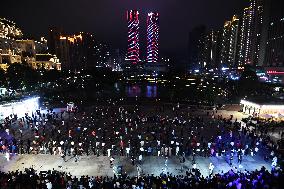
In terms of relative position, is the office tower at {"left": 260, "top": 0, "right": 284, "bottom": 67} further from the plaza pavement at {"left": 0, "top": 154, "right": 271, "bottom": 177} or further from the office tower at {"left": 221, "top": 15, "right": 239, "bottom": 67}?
the plaza pavement at {"left": 0, "top": 154, "right": 271, "bottom": 177}

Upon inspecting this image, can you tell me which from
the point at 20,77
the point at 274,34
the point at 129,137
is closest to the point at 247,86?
the point at 129,137

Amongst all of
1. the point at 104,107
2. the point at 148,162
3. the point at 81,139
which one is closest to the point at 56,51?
the point at 104,107

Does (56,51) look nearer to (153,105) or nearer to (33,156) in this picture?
(153,105)

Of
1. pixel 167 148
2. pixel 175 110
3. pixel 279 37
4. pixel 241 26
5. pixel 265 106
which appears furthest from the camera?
pixel 241 26

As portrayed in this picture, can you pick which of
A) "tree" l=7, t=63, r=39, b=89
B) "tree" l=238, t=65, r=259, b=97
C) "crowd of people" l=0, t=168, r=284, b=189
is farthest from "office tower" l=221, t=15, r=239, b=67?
"crowd of people" l=0, t=168, r=284, b=189

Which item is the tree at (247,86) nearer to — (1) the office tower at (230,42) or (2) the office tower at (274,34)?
(2) the office tower at (274,34)

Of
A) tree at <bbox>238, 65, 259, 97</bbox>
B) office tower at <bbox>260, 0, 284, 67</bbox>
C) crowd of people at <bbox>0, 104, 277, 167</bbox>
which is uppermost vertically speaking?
office tower at <bbox>260, 0, 284, 67</bbox>

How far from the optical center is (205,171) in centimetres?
2138

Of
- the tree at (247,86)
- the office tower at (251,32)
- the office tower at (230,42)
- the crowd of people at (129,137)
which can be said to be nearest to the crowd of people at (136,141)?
the crowd of people at (129,137)

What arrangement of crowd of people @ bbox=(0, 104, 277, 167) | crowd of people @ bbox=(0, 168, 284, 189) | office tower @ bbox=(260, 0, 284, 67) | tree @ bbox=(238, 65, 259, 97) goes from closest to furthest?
crowd of people @ bbox=(0, 168, 284, 189), crowd of people @ bbox=(0, 104, 277, 167), tree @ bbox=(238, 65, 259, 97), office tower @ bbox=(260, 0, 284, 67)

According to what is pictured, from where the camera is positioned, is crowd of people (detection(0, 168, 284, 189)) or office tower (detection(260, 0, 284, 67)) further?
office tower (detection(260, 0, 284, 67))

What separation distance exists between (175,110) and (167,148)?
24924 mm

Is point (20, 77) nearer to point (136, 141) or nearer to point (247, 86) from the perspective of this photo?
point (136, 141)

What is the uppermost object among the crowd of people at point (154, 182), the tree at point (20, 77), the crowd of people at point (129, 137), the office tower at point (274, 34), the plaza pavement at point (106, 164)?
the office tower at point (274, 34)
